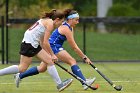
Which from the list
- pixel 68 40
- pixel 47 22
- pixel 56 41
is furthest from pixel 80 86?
pixel 47 22

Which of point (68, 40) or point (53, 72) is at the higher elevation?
point (68, 40)

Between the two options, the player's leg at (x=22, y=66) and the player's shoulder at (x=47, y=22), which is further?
the player's leg at (x=22, y=66)

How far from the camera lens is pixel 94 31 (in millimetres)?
A: 34219

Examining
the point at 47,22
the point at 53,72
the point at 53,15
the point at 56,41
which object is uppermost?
the point at 53,15

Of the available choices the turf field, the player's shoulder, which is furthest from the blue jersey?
the player's shoulder

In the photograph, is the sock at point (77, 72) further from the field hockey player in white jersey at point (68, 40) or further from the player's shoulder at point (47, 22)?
the player's shoulder at point (47, 22)

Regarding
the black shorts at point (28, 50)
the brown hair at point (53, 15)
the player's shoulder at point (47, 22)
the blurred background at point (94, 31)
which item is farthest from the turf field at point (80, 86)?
the blurred background at point (94, 31)

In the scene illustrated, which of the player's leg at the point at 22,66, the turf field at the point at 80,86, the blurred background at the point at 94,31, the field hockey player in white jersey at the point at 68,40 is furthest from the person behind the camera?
the blurred background at the point at 94,31

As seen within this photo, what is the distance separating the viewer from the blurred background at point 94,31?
22.9 meters

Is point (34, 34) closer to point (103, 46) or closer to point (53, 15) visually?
point (53, 15)

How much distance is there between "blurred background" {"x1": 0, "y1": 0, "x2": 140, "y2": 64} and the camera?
75.0 ft

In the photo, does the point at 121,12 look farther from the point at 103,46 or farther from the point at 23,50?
the point at 23,50

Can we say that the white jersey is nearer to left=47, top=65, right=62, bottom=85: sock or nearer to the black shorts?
the black shorts

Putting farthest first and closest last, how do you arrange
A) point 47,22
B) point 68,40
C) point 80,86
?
point 80,86 < point 68,40 < point 47,22
